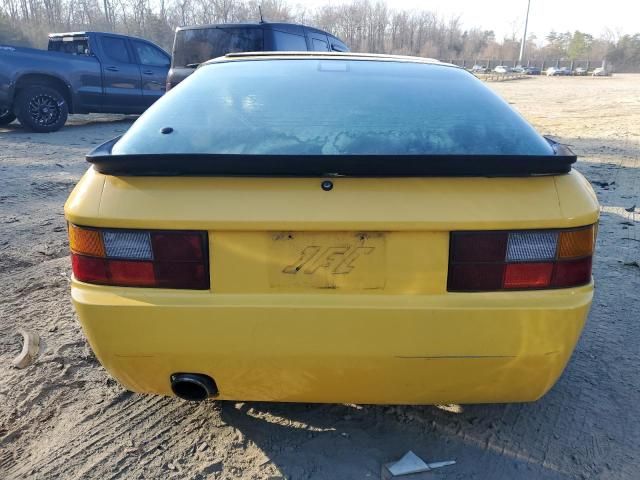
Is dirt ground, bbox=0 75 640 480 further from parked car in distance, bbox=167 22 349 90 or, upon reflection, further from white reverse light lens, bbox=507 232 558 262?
parked car in distance, bbox=167 22 349 90

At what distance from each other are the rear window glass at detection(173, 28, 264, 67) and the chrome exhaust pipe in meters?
6.85

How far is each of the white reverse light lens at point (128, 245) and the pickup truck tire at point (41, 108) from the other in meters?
10.1

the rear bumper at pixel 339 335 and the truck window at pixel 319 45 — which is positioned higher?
the truck window at pixel 319 45

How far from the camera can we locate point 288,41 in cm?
839

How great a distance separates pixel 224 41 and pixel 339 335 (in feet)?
24.1

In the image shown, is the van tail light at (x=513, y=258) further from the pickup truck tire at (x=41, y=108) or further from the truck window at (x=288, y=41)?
the pickup truck tire at (x=41, y=108)

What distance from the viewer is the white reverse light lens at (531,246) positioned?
1.73 meters

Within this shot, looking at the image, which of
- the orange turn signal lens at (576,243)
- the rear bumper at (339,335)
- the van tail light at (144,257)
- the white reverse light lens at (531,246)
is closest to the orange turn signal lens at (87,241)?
the van tail light at (144,257)

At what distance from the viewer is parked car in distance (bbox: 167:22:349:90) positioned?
26.1 feet

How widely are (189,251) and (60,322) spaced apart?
1868 millimetres

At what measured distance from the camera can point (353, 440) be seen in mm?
2217

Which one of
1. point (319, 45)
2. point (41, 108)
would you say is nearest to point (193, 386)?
point (319, 45)

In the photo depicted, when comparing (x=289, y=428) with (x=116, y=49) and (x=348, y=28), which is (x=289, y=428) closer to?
(x=116, y=49)

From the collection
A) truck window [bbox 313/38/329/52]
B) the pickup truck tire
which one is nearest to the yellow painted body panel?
truck window [bbox 313/38/329/52]
